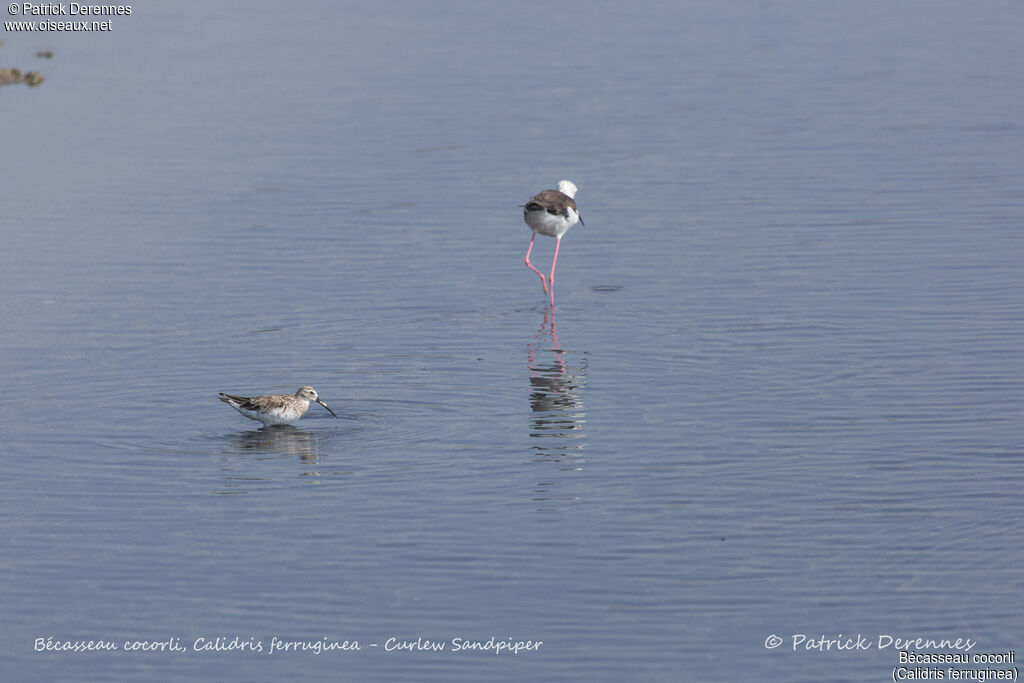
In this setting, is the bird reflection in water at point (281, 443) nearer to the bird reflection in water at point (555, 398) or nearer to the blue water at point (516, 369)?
the blue water at point (516, 369)

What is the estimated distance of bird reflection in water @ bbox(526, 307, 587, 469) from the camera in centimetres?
1500

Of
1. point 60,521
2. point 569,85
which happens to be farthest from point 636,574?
point 569,85

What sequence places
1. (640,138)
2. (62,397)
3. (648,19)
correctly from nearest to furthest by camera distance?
(62,397), (640,138), (648,19)

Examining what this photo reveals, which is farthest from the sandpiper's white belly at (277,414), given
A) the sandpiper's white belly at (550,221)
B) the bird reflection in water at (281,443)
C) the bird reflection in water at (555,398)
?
the sandpiper's white belly at (550,221)

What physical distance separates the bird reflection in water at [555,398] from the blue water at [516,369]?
0.07 m

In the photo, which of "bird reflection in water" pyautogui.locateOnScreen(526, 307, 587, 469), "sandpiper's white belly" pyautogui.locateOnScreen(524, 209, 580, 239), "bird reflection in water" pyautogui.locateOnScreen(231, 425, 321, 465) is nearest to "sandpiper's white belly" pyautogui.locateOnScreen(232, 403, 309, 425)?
"bird reflection in water" pyautogui.locateOnScreen(231, 425, 321, 465)

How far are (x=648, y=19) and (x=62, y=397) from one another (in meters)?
29.5

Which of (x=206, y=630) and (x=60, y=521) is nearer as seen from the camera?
(x=206, y=630)

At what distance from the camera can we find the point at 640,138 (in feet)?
98.2

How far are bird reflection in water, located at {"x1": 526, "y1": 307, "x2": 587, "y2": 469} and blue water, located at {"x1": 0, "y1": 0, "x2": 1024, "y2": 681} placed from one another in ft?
0.22

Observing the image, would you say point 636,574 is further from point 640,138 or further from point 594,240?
point 640,138

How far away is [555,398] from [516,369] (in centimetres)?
132

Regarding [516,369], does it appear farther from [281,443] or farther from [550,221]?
[550,221]

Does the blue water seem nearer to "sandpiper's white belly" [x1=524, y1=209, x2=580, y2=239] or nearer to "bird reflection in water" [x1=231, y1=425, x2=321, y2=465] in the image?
"bird reflection in water" [x1=231, y1=425, x2=321, y2=465]
